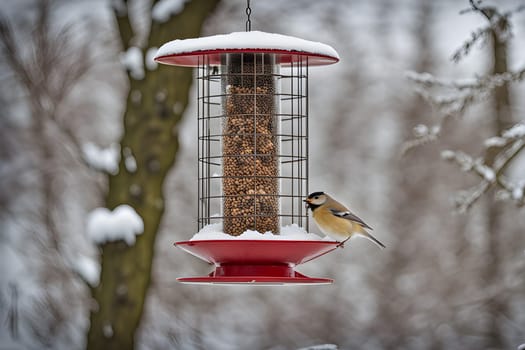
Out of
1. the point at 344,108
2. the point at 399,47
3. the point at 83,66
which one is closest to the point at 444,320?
the point at 344,108

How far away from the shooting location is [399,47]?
16219 mm

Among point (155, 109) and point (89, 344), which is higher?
point (155, 109)

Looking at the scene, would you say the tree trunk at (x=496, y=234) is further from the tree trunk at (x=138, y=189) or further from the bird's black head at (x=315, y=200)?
the bird's black head at (x=315, y=200)

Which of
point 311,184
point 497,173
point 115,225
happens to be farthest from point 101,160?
point 311,184

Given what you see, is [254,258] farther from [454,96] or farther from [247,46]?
[454,96]

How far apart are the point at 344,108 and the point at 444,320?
3.96m

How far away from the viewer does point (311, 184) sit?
50.7 feet

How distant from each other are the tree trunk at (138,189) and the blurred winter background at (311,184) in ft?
0.08

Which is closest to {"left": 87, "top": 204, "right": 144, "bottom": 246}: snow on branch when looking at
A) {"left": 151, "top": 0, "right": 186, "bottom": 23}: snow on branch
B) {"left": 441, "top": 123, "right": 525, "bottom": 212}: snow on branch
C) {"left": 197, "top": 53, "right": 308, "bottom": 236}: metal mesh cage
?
{"left": 151, "top": 0, "right": 186, "bottom": 23}: snow on branch

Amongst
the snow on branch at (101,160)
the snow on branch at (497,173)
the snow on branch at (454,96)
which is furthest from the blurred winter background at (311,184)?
the snow on branch at (497,173)

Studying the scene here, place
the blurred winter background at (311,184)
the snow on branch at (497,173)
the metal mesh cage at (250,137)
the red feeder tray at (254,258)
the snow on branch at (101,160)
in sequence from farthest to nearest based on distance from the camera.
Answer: the blurred winter background at (311,184) → the snow on branch at (101,160) → the snow on branch at (497,173) → the metal mesh cage at (250,137) → the red feeder tray at (254,258)

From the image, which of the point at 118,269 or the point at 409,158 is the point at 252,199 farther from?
the point at 409,158

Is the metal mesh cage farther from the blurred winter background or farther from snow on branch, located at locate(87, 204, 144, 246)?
the blurred winter background

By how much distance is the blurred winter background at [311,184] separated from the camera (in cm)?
1038
